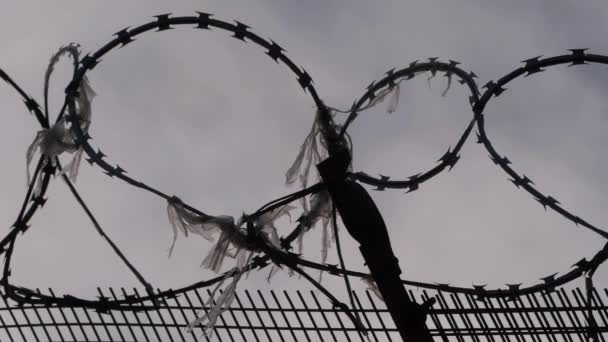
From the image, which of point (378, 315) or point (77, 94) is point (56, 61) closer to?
point (77, 94)

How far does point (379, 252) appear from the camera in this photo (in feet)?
21.0

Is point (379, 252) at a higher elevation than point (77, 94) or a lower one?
lower

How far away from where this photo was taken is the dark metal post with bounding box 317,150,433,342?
248 inches

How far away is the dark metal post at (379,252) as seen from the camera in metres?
6.30

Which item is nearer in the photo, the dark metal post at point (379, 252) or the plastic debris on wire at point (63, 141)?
the dark metal post at point (379, 252)

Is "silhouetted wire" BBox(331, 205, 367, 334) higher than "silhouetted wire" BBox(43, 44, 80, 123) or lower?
lower

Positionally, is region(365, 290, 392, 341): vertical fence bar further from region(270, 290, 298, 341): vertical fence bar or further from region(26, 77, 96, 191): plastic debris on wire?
region(26, 77, 96, 191): plastic debris on wire

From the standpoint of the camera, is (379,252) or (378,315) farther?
(378,315)

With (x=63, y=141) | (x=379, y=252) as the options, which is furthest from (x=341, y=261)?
(x=63, y=141)

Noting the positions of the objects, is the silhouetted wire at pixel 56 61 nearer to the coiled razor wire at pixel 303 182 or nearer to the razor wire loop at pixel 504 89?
the coiled razor wire at pixel 303 182

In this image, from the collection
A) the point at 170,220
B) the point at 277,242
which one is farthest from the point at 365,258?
the point at 170,220

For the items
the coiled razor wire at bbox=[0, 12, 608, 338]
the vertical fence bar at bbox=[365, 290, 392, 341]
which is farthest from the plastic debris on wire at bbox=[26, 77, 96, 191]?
the vertical fence bar at bbox=[365, 290, 392, 341]

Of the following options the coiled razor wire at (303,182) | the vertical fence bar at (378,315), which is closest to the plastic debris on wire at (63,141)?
the coiled razor wire at (303,182)

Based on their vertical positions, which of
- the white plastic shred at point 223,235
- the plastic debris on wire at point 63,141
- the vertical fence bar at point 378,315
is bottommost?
the vertical fence bar at point 378,315
